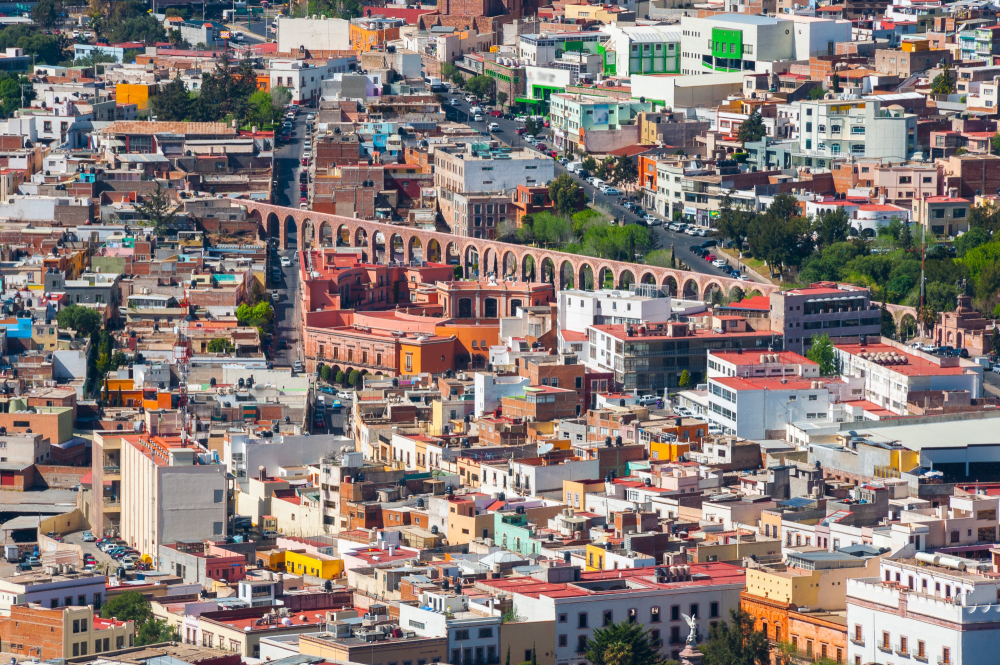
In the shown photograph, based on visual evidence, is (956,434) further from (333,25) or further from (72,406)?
(333,25)

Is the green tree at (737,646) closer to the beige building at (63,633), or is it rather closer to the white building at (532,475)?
the beige building at (63,633)

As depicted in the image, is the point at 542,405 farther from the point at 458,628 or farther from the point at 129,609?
the point at 458,628

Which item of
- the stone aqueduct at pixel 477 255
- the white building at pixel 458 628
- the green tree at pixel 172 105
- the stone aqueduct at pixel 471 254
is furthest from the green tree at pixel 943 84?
the white building at pixel 458 628

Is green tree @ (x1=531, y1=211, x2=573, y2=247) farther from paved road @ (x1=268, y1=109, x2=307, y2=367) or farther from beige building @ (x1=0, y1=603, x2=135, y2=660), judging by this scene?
beige building @ (x1=0, y1=603, x2=135, y2=660)

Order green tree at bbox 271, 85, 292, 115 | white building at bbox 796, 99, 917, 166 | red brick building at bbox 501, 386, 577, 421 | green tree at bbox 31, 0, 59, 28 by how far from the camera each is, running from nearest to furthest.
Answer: red brick building at bbox 501, 386, 577, 421 < white building at bbox 796, 99, 917, 166 < green tree at bbox 271, 85, 292, 115 < green tree at bbox 31, 0, 59, 28

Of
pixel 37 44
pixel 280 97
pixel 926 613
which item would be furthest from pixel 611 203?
pixel 926 613

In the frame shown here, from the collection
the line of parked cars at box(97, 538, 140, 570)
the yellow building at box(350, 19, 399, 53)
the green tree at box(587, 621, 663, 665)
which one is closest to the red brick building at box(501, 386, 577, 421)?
the line of parked cars at box(97, 538, 140, 570)
